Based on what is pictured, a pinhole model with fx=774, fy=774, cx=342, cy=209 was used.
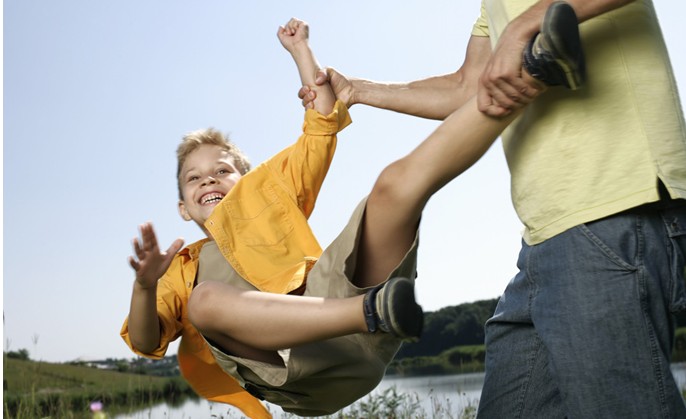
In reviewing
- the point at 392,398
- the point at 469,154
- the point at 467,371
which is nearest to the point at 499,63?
the point at 469,154

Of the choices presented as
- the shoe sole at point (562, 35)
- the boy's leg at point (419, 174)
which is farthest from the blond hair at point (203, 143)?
the shoe sole at point (562, 35)

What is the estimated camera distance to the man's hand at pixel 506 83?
5.94ft

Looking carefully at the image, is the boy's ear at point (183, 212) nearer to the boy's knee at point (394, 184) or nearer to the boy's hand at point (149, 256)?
the boy's hand at point (149, 256)

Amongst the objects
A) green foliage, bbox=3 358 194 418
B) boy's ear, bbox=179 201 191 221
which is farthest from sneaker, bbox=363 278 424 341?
green foliage, bbox=3 358 194 418

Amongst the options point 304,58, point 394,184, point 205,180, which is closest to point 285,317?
point 394,184

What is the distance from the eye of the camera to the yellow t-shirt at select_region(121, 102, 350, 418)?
9.26 ft

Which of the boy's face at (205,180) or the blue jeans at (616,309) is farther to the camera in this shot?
the boy's face at (205,180)

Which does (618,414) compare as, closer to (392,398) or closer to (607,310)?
(607,310)

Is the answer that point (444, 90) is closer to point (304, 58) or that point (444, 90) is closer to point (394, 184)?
point (304, 58)

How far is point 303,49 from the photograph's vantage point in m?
2.99

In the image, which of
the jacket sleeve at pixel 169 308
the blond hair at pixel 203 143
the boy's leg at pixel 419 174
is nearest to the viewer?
the boy's leg at pixel 419 174

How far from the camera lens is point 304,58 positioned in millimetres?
2957

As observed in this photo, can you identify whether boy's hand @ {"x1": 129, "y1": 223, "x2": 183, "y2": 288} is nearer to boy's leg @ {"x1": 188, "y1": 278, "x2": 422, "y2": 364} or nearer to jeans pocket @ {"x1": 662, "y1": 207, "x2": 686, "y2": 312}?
boy's leg @ {"x1": 188, "y1": 278, "x2": 422, "y2": 364}

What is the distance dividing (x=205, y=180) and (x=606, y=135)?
189cm
